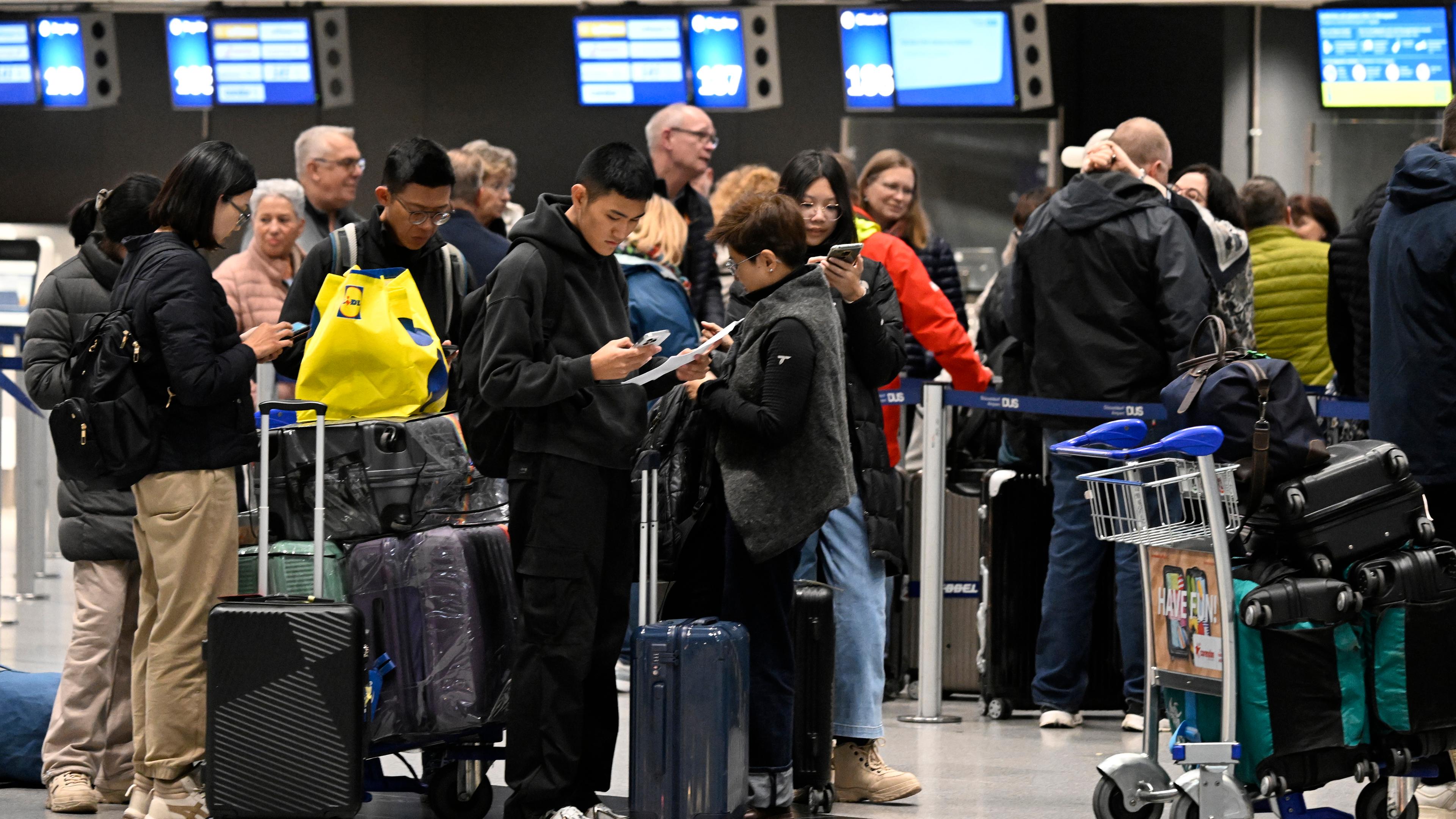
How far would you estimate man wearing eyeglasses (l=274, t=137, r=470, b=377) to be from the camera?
4621 millimetres

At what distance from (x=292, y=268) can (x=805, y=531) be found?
9.14ft

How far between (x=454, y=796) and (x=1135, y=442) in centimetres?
197

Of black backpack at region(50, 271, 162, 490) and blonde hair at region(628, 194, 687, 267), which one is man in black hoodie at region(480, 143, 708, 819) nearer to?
black backpack at region(50, 271, 162, 490)

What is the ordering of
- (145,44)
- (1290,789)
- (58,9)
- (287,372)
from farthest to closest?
(145,44) → (58,9) → (287,372) → (1290,789)

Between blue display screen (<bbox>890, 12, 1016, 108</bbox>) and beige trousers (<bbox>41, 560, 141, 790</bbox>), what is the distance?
20.6ft

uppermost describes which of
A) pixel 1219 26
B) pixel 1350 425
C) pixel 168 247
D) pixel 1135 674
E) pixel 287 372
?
pixel 1219 26

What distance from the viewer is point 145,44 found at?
11.8 meters

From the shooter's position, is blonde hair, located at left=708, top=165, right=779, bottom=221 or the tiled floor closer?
the tiled floor

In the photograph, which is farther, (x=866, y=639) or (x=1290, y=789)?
(x=866, y=639)

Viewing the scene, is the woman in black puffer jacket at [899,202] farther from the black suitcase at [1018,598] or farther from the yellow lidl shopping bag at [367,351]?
the yellow lidl shopping bag at [367,351]

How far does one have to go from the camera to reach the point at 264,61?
1065 cm

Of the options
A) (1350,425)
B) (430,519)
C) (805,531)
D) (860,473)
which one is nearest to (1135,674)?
(1350,425)

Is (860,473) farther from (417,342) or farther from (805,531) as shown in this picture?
(417,342)

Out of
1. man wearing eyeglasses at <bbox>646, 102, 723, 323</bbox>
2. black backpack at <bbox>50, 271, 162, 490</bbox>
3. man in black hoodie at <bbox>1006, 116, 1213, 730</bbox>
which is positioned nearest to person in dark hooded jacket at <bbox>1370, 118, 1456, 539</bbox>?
man in black hoodie at <bbox>1006, 116, 1213, 730</bbox>
